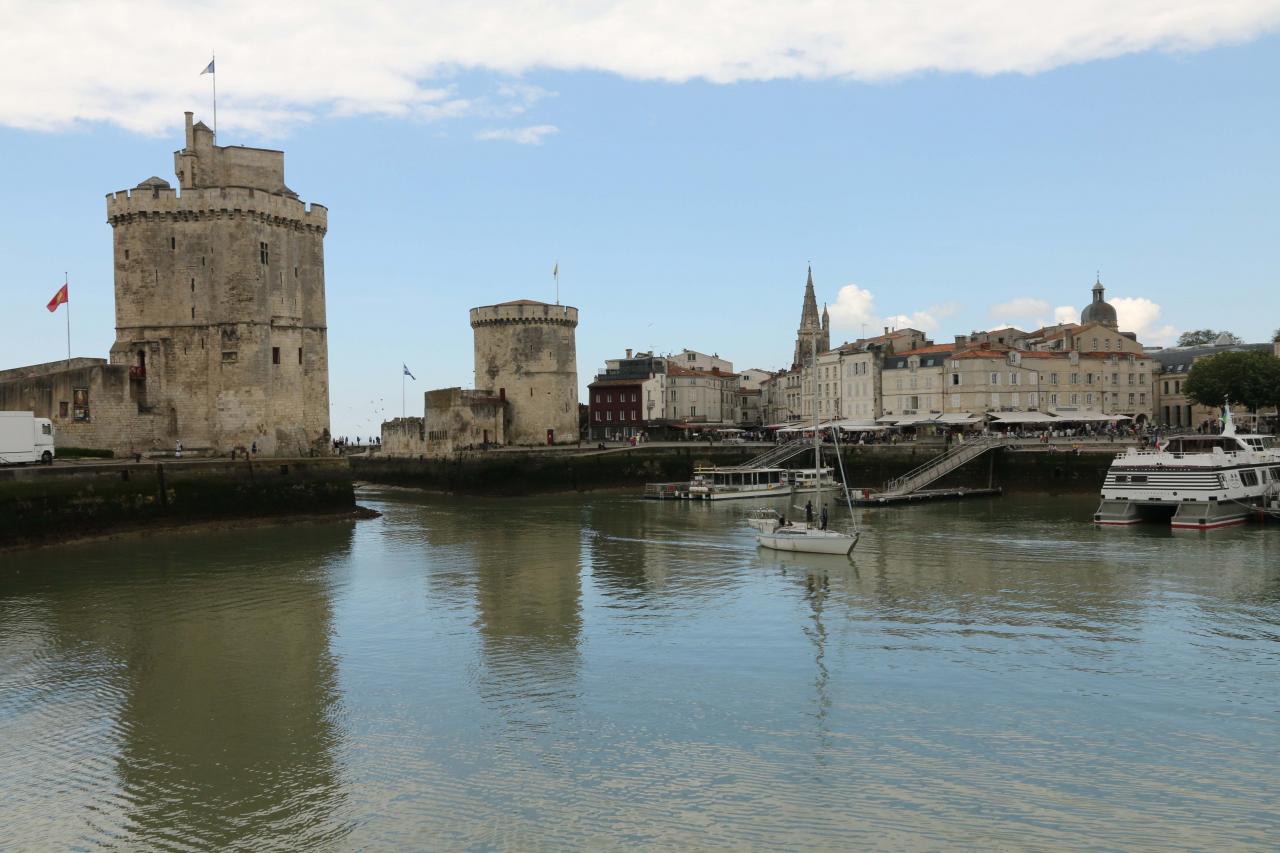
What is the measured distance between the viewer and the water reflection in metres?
10.8

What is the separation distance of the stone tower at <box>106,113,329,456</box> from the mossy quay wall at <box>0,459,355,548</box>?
2.38 m

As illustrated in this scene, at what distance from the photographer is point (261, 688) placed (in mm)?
15695

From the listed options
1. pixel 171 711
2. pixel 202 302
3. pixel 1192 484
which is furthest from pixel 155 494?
pixel 1192 484

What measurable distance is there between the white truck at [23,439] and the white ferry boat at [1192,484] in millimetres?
33929

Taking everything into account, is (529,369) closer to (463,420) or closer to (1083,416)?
(463,420)

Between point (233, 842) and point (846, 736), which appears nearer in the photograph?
point (233, 842)

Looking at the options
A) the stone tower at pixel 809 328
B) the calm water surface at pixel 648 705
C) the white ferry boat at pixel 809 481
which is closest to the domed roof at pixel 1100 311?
the stone tower at pixel 809 328

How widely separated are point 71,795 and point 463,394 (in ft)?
163

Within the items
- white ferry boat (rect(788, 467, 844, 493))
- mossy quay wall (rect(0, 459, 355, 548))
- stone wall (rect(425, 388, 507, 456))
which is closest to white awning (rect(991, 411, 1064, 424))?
white ferry boat (rect(788, 467, 844, 493))

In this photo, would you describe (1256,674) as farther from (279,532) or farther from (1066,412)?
(1066,412)

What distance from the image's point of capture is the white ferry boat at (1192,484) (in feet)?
109

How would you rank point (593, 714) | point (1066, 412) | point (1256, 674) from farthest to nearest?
point (1066, 412) → point (1256, 674) → point (593, 714)

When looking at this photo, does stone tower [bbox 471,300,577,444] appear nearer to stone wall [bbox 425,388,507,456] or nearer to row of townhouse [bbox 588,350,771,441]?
stone wall [bbox 425,388,507,456]

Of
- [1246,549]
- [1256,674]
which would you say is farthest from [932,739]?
[1246,549]
